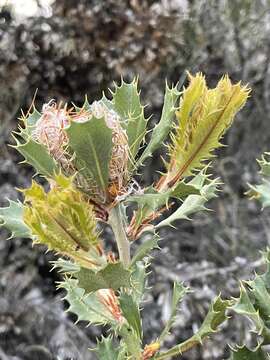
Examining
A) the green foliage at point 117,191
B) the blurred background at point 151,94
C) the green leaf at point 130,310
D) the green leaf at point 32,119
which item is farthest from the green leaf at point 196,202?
the blurred background at point 151,94

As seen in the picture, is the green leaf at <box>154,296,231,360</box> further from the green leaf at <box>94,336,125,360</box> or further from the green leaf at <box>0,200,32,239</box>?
the green leaf at <box>0,200,32,239</box>

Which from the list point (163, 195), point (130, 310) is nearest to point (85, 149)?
point (163, 195)

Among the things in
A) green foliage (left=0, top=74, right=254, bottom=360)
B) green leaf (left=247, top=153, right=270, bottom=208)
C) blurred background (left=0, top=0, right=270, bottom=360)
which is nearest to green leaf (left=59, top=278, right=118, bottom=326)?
green foliage (left=0, top=74, right=254, bottom=360)

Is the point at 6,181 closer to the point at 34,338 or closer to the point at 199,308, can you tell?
the point at 34,338

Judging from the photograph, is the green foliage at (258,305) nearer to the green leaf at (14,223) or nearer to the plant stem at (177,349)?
the plant stem at (177,349)

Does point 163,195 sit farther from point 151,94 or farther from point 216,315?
point 151,94

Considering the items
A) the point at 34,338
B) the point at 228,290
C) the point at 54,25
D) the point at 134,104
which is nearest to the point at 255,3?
the point at 54,25

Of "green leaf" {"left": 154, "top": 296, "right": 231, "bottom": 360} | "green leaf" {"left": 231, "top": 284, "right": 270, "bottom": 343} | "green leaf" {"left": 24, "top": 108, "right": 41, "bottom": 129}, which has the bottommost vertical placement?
"green leaf" {"left": 154, "top": 296, "right": 231, "bottom": 360}
